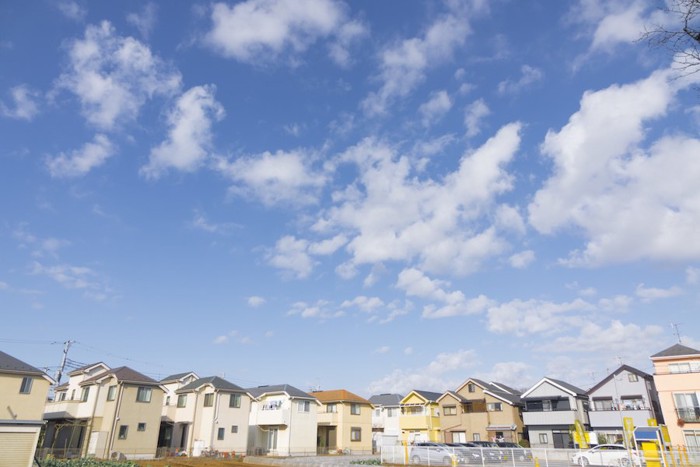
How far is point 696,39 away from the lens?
8.32 metres

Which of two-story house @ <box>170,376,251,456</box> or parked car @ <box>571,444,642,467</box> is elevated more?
two-story house @ <box>170,376,251,456</box>

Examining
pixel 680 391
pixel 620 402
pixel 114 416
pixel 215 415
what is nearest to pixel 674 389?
pixel 680 391

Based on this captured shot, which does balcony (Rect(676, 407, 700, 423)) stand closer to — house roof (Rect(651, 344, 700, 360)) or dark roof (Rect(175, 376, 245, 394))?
house roof (Rect(651, 344, 700, 360))

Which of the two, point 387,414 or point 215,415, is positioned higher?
point 387,414

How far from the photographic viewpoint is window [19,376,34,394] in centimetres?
3404

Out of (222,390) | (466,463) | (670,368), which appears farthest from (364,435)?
(670,368)

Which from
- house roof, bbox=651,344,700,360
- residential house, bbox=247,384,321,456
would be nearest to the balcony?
house roof, bbox=651,344,700,360

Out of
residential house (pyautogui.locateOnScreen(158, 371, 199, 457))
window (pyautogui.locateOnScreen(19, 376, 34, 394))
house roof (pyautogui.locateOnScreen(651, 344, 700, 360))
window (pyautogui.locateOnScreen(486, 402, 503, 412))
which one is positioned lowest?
residential house (pyautogui.locateOnScreen(158, 371, 199, 457))

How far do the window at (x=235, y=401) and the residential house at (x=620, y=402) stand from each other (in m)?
35.1

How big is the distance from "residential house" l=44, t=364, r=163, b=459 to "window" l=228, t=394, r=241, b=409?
6.66m

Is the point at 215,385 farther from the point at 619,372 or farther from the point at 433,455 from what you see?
the point at 619,372

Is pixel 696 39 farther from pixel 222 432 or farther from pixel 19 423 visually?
pixel 222 432

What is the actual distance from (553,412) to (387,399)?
2267 cm

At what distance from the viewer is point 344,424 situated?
49844 millimetres
